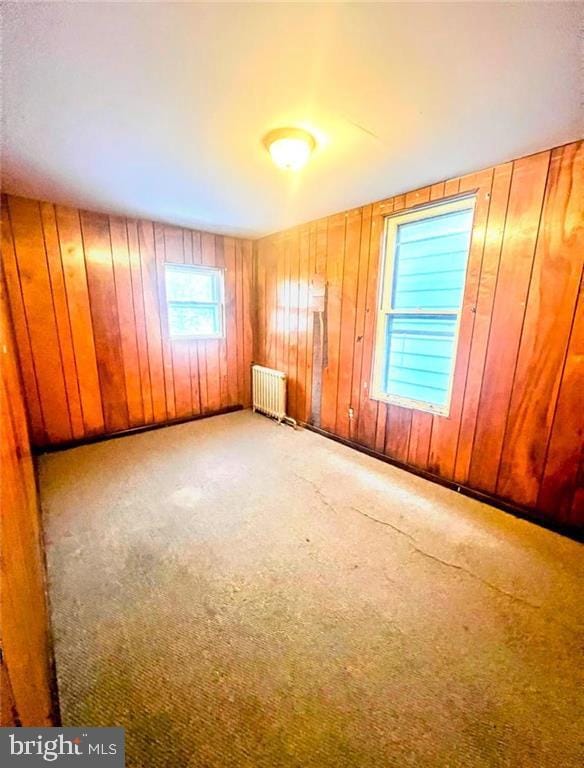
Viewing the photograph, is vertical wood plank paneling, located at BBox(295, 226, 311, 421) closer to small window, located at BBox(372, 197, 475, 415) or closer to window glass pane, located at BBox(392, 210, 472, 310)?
small window, located at BBox(372, 197, 475, 415)

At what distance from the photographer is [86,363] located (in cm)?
302

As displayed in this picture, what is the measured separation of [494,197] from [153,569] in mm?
2969

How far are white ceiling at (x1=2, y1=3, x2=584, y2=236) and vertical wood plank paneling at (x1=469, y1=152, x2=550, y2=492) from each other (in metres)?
0.19

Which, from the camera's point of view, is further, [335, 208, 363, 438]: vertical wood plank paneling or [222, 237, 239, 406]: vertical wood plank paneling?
[222, 237, 239, 406]: vertical wood plank paneling

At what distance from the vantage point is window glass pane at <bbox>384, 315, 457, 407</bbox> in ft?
7.70

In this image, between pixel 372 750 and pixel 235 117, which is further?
pixel 235 117

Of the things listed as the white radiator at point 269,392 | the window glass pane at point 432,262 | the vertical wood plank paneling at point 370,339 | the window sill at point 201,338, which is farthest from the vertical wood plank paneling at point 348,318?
the window sill at point 201,338

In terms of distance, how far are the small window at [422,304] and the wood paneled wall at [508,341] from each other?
9 cm

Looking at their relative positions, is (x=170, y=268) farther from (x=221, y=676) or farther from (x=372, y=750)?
(x=372, y=750)

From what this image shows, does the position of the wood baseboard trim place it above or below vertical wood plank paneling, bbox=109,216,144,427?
below

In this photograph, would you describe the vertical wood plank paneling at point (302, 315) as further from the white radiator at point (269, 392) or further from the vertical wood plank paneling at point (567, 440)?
the vertical wood plank paneling at point (567, 440)

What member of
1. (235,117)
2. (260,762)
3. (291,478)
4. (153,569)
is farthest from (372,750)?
(235,117)

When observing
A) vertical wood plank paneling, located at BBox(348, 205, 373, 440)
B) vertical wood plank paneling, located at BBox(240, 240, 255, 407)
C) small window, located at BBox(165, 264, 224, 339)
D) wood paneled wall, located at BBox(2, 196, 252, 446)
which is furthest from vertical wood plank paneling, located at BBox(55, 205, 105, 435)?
vertical wood plank paneling, located at BBox(348, 205, 373, 440)

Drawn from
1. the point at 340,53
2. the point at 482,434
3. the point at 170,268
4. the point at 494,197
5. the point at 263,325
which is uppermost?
the point at 340,53
